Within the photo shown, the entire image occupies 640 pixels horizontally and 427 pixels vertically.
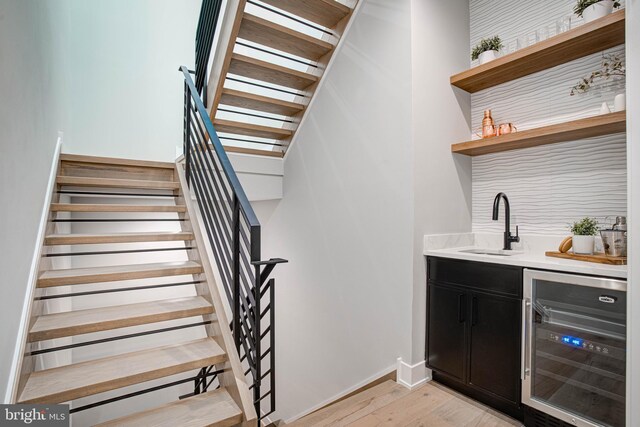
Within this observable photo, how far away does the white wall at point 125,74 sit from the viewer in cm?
382

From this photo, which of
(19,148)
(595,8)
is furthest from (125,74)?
(595,8)

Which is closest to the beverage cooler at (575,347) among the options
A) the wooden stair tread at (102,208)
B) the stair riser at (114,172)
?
the wooden stair tread at (102,208)

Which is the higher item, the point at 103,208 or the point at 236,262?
the point at 103,208

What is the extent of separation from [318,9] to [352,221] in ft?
5.70

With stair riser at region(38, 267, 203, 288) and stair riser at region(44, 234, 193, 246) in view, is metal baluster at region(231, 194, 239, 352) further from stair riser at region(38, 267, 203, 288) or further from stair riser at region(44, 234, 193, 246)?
stair riser at region(44, 234, 193, 246)

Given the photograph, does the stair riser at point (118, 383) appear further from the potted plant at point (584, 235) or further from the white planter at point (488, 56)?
the white planter at point (488, 56)

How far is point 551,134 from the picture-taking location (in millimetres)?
1979

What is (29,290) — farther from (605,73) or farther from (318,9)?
(605,73)

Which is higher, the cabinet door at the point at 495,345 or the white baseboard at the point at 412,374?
the cabinet door at the point at 495,345

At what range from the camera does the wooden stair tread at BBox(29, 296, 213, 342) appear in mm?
1795

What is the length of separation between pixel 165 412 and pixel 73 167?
226cm

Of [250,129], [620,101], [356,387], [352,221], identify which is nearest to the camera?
[620,101]

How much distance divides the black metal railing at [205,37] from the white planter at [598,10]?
95.4 inches

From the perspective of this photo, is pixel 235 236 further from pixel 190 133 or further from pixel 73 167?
pixel 73 167
